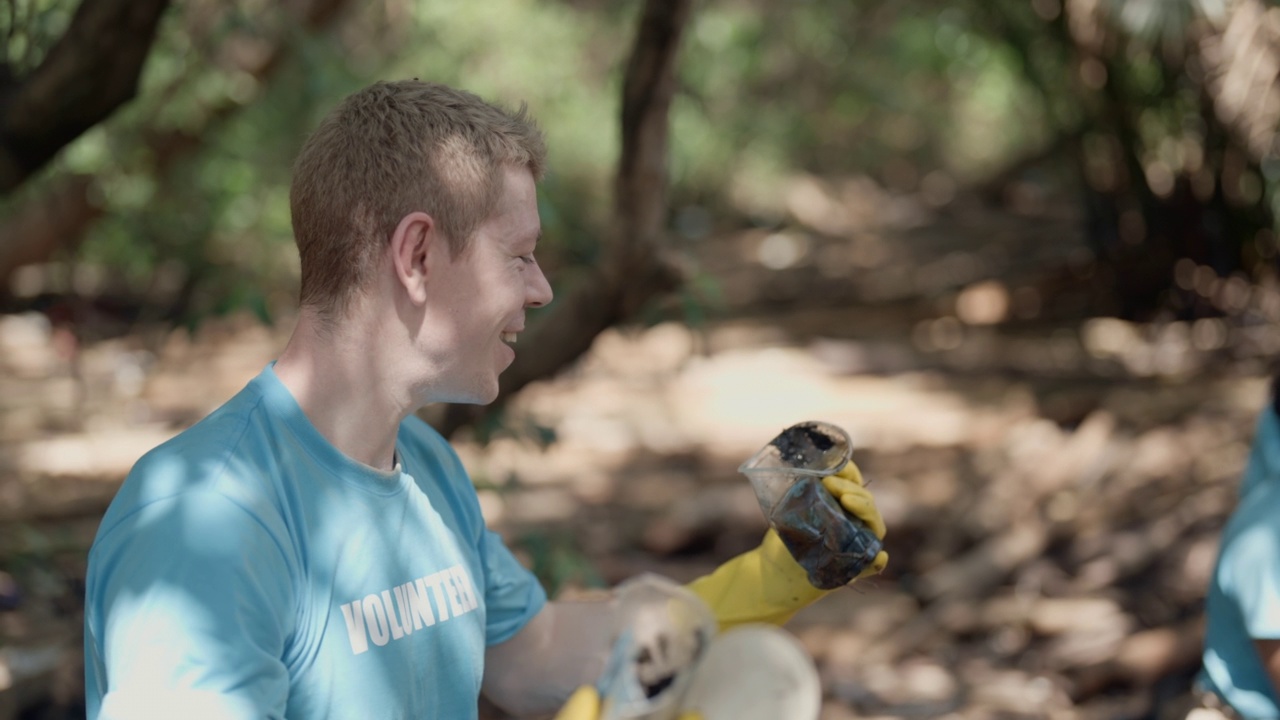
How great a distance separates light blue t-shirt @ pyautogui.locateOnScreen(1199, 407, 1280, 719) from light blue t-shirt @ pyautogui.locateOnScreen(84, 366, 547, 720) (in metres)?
1.48

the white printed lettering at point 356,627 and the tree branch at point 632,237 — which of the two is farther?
the tree branch at point 632,237

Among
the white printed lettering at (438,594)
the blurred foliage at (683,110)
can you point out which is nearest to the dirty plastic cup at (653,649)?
the white printed lettering at (438,594)

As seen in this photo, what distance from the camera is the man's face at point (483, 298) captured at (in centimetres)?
155

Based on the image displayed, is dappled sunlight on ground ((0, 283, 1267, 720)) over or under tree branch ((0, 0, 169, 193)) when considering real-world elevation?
under

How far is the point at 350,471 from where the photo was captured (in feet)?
5.06

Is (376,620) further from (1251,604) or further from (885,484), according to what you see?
(885,484)

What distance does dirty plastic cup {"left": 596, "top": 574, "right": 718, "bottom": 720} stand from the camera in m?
1.87

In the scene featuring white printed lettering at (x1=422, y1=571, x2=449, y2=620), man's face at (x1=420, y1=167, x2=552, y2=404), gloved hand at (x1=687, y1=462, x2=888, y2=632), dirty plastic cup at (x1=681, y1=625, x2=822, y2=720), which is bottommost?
dirty plastic cup at (x1=681, y1=625, x2=822, y2=720)

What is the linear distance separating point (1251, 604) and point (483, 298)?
1.64 meters

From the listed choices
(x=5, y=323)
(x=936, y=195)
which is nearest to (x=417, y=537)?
(x=5, y=323)

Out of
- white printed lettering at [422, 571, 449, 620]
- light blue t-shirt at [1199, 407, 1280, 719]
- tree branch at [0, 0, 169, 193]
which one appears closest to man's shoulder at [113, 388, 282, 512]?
white printed lettering at [422, 571, 449, 620]

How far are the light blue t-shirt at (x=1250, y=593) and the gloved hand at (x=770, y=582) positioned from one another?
844 millimetres

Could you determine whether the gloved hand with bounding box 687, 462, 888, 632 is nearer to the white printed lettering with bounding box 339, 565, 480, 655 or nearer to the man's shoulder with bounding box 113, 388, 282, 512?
the white printed lettering with bounding box 339, 565, 480, 655

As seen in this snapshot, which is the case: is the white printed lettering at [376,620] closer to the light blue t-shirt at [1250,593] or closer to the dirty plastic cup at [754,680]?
the dirty plastic cup at [754,680]
